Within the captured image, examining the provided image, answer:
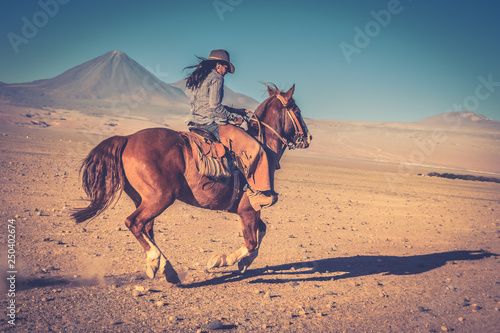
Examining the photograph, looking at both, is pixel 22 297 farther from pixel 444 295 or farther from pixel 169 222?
pixel 444 295

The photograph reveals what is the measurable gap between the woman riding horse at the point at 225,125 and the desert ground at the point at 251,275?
1587 mm

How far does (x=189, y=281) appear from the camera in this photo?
19.2 feet

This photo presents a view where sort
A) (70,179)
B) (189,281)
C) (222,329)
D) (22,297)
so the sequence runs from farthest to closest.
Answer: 1. (70,179)
2. (189,281)
3. (22,297)
4. (222,329)

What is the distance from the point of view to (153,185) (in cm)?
523

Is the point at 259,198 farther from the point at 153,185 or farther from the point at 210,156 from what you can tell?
the point at 153,185

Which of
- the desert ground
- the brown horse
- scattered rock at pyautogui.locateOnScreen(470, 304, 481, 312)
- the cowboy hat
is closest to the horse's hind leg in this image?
the brown horse

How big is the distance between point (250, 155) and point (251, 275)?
212 centimetres

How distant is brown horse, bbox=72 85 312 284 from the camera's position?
524 cm

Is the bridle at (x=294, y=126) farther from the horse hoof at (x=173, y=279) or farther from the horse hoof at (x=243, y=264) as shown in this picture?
the horse hoof at (x=173, y=279)

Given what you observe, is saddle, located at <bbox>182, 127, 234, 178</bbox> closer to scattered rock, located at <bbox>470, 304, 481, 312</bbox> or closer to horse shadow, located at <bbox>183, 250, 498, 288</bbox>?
horse shadow, located at <bbox>183, 250, 498, 288</bbox>

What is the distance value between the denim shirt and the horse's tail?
1.25m

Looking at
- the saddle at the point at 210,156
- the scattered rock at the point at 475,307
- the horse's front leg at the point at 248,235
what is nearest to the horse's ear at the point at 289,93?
the saddle at the point at 210,156

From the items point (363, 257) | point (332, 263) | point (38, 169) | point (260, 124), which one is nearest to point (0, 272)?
point (260, 124)

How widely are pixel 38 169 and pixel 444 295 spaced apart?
15.9m
